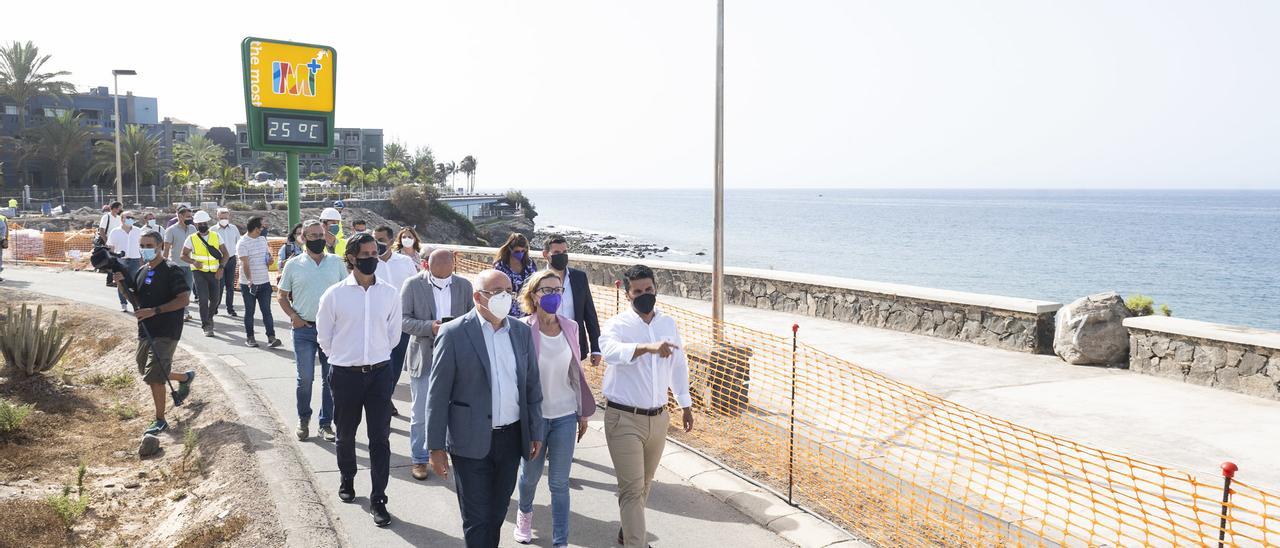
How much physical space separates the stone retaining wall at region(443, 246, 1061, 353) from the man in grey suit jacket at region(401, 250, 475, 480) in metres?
7.93

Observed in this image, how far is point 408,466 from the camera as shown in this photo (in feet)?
22.4

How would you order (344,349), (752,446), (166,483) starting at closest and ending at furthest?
(344,349) < (166,483) < (752,446)

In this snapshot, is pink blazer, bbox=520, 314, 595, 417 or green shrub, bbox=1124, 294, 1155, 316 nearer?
pink blazer, bbox=520, 314, 595, 417

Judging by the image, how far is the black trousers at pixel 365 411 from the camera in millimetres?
5767

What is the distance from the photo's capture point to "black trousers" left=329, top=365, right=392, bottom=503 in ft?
18.9

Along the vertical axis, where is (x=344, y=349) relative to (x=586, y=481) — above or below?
above

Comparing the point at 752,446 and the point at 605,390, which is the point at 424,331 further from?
the point at 752,446

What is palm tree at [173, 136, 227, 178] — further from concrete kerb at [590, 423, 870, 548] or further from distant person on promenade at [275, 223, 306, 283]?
concrete kerb at [590, 423, 870, 548]

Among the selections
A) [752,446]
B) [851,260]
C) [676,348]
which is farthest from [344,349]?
[851,260]

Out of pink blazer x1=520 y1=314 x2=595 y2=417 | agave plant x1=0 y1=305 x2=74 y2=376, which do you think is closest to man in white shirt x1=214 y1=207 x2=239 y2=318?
agave plant x1=0 y1=305 x2=74 y2=376

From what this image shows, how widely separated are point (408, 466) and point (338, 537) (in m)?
1.47

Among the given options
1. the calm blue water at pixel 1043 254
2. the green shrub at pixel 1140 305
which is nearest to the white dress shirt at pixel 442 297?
the green shrub at pixel 1140 305

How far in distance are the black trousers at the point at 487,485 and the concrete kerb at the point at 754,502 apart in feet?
6.43

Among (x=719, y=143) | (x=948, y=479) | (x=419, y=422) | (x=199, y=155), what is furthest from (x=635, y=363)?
(x=199, y=155)
